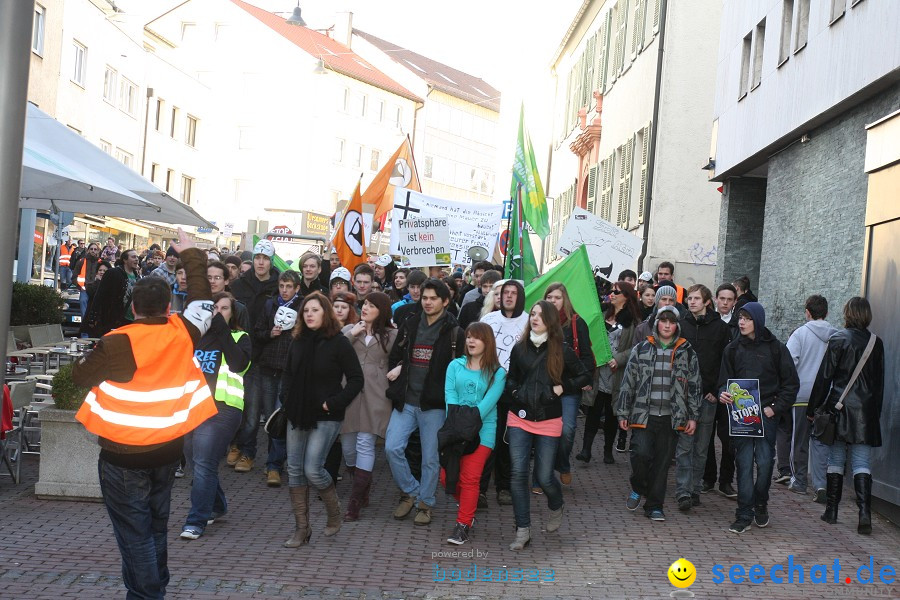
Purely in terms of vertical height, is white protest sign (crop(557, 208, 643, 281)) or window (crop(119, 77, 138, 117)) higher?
window (crop(119, 77, 138, 117))

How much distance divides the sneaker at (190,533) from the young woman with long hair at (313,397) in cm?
62

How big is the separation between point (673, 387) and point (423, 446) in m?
2.10

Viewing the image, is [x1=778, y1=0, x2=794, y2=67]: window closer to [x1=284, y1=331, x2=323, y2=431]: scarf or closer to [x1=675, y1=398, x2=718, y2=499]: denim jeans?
[x1=675, y1=398, x2=718, y2=499]: denim jeans

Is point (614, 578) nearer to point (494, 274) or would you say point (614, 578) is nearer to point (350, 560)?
point (350, 560)

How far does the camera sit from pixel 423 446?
921cm

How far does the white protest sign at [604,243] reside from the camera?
60.6 ft

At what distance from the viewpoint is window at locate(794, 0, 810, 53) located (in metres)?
15.8

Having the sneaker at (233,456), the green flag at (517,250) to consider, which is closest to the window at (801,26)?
the green flag at (517,250)

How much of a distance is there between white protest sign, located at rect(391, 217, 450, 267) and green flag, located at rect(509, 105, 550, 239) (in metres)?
1.20

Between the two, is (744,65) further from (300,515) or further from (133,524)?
(133,524)

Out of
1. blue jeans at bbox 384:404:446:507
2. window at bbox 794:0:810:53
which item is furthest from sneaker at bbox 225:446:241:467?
window at bbox 794:0:810:53

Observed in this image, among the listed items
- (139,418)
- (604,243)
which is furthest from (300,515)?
(604,243)

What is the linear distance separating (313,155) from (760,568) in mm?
58306

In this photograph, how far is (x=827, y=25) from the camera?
1445cm
